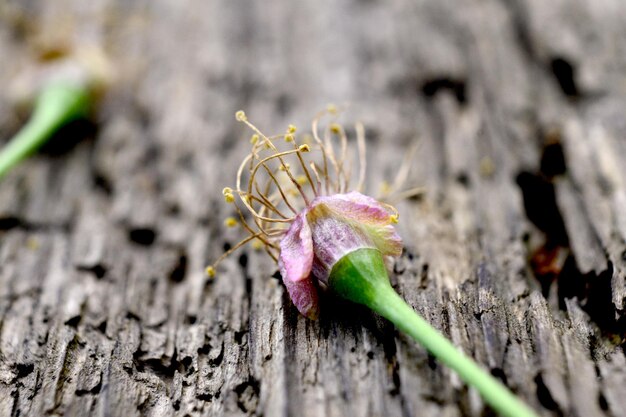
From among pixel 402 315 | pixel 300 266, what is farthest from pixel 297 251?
pixel 402 315

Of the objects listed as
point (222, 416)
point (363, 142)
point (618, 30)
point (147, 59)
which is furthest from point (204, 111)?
point (618, 30)

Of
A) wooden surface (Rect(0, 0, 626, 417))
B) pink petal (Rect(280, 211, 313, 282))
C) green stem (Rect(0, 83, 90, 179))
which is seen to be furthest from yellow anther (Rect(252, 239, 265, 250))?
green stem (Rect(0, 83, 90, 179))

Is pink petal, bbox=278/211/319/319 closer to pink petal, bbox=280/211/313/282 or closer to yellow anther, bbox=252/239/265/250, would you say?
pink petal, bbox=280/211/313/282

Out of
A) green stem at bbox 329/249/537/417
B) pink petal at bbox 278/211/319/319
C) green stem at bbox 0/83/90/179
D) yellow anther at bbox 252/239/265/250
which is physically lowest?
green stem at bbox 329/249/537/417

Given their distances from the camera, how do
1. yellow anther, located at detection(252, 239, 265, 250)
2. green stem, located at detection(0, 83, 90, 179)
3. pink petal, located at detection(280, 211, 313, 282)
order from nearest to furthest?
pink petal, located at detection(280, 211, 313, 282) → yellow anther, located at detection(252, 239, 265, 250) → green stem, located at detection(0, 83, 90, 179)

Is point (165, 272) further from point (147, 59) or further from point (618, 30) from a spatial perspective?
point (618, 30)

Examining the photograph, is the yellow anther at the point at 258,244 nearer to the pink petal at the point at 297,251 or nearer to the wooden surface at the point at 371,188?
the wooden surface at the point at 371,188

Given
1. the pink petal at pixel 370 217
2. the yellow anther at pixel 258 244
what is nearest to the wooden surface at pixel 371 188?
the yellow anther at pixel 258 244
